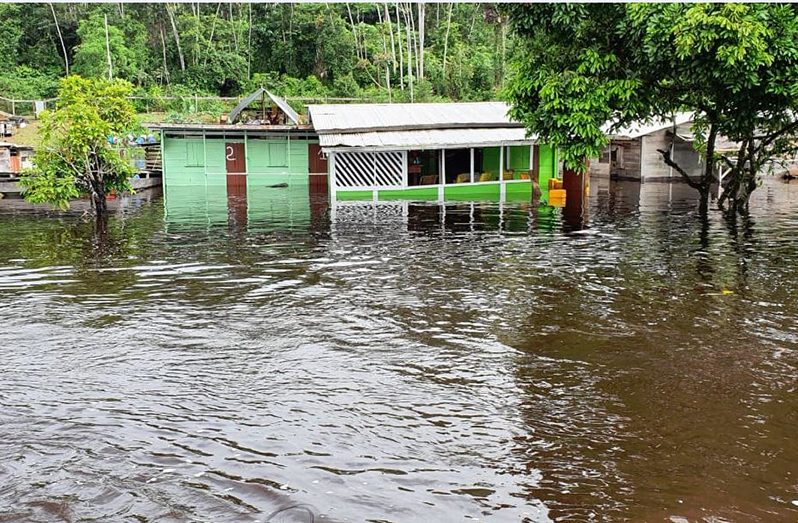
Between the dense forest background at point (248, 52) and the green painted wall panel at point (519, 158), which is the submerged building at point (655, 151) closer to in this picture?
the green painted wall panel at point (519, 158)

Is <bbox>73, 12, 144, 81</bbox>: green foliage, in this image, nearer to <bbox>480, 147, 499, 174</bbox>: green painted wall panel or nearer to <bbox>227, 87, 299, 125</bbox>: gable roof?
<bbox>227, 87, 299, 125</bbox>: gable roof

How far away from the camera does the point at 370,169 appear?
82.8 feet

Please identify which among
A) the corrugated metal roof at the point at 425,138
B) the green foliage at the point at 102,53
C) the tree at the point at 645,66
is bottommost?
the corrugated metal roof at the point at 425,138

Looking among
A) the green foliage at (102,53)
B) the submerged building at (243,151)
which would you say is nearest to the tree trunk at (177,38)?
the green foliage at (102,53)

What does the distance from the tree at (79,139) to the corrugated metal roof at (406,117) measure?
6751 mm

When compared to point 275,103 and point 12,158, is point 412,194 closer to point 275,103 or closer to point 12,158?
point 275,103

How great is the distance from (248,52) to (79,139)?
27179mm

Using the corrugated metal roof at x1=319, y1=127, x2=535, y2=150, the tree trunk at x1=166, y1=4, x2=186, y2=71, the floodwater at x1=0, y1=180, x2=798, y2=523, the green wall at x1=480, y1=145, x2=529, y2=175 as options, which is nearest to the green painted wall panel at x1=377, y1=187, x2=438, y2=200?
the corrugated metal roof at x1=319, y1=127, x2=535, y2=150

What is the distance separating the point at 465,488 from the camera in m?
5.31

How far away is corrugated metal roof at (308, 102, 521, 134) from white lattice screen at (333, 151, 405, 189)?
36.8 inches

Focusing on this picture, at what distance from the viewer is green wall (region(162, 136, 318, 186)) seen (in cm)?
3034

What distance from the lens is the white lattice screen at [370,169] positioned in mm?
25109

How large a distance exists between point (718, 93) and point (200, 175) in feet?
71.6

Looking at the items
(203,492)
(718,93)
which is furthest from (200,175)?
(203,492)
